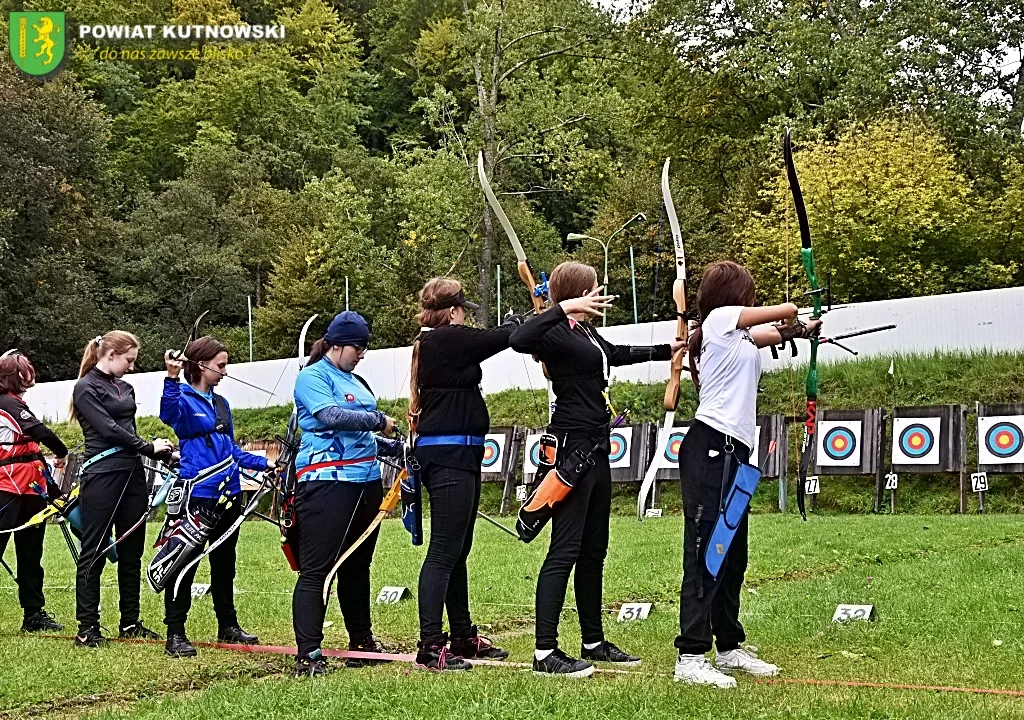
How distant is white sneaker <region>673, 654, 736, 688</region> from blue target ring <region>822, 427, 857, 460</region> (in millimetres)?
→ 10641

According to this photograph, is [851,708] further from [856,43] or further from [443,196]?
[856,43]

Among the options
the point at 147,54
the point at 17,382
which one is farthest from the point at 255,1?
the point at 17,382

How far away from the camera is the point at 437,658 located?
5391 mm

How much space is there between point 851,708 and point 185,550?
384 cm

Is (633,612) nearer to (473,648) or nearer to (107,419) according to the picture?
(473,648)

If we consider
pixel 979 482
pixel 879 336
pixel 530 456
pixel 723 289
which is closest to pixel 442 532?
pixel 723 289

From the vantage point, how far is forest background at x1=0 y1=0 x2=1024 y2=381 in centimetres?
2511

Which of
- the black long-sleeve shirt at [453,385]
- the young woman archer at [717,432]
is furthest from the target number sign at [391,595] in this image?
the young woman archer at [717,432]

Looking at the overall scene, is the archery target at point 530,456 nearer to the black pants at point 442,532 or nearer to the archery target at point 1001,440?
the archery target at point 1001,440

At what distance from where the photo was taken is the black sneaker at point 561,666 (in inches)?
199

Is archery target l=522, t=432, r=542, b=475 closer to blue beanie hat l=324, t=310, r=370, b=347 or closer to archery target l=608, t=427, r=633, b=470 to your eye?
archery target l=608, t=427, r=633, b=470

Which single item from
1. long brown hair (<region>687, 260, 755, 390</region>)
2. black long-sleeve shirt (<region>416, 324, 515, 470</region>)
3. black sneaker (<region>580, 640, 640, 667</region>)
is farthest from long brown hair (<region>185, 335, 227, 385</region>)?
long brown hair (<region>687, 260, 755, 390</region>)

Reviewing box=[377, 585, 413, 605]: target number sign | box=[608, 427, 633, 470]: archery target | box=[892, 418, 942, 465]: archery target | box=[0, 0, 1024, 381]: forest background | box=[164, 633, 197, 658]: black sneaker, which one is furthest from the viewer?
box=[0, 0, 1024, 381]: forest background

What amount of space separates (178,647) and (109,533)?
0.99 metres
